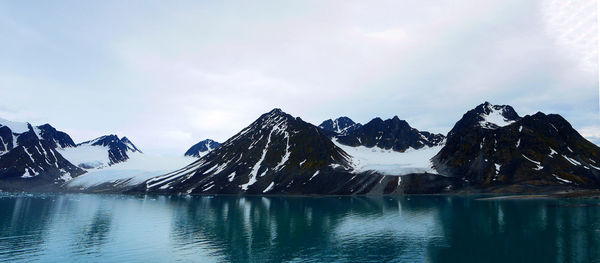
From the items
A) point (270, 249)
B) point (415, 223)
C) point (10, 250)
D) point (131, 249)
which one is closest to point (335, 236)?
point (270, 249)

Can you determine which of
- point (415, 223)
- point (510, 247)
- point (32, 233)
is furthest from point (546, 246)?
point (32, 233)

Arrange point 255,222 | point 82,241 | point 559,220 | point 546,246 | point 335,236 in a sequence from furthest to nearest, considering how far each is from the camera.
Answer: point 255,222 < point 559,220 < point 335,236 < point 82,241 < point 546,246

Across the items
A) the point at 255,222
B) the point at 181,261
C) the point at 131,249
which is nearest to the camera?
the point at 181,261

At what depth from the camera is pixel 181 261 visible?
56156 mm

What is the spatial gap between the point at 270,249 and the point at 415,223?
1839 inches

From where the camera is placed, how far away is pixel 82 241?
72.7 m

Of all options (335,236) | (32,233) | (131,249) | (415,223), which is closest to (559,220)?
(415,223)

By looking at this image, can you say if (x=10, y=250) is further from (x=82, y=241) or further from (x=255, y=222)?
(x=255, y=222)

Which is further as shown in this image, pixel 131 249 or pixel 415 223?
pixel 415 223

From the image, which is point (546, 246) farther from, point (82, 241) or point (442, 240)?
point (82, 241)

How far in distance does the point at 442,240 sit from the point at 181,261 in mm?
48453

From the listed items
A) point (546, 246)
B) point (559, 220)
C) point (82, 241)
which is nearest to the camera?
point (546, 246)

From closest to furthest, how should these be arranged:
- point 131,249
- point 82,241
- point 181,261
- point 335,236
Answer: point 181,261, point 131,249, point 82,241, point 335,236

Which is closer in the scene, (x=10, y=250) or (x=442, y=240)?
(x=10, y=250)
